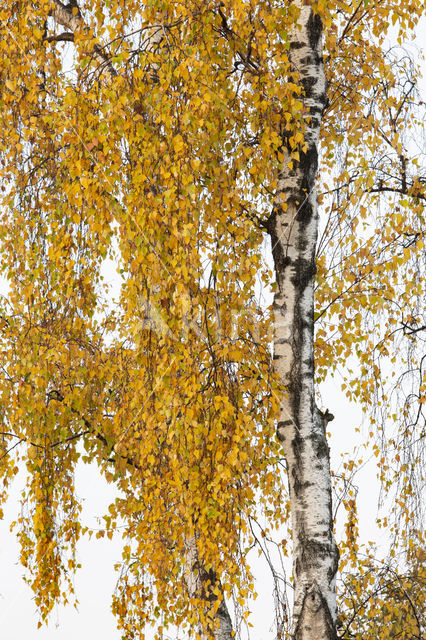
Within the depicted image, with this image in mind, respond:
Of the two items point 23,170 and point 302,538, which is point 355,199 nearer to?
point 302,538

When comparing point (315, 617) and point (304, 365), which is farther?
point (304, 365)

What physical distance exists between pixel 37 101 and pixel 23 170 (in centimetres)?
47

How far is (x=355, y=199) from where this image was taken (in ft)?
13.8

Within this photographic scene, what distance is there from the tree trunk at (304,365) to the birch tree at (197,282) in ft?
0.03

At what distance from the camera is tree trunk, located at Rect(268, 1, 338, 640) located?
3553 millimetres

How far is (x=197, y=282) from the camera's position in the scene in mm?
3391

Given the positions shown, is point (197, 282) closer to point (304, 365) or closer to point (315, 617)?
point (304, 365)

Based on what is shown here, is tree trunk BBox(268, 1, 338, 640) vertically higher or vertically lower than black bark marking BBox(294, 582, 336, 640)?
higher

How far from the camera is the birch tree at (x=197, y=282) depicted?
3.31m

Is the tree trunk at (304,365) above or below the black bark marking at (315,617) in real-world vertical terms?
above

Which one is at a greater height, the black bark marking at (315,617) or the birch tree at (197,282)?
the birch tree at (197,282)

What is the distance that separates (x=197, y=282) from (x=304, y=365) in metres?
0.78

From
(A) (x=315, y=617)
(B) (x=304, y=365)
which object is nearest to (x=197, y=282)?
(B) (x=304, y=365)

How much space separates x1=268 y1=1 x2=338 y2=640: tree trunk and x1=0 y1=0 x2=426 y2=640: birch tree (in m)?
0.01
